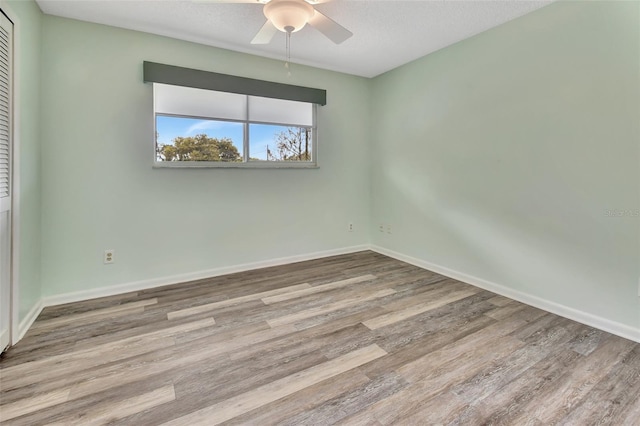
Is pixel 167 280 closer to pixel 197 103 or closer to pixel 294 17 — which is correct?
pixel 197 103

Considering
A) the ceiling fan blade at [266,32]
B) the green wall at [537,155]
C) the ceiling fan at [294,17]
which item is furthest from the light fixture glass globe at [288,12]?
the green wall at [537,155]

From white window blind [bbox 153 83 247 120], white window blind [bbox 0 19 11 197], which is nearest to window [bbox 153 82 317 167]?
white window blind [bbox 153 83 247 120]

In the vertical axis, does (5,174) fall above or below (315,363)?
above

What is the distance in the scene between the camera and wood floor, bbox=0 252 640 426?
4.84 ft

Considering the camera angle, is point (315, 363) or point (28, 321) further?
point (28, 321)

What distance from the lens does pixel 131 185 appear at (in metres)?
2.93

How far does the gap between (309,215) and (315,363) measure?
229 cm

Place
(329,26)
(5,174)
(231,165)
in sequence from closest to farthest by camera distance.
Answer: (5,174), (329,26), (231,165)

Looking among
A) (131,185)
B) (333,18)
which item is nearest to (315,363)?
(131,185)

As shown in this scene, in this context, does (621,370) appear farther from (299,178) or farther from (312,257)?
(299,178)

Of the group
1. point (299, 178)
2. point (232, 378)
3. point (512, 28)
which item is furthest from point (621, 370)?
point (299, 178)

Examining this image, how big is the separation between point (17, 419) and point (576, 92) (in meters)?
3.90

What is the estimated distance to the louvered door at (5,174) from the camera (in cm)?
188

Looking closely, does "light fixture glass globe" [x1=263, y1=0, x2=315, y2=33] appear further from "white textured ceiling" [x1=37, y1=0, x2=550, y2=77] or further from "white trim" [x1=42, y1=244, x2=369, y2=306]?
"white trim" [x1=42, y1=244, x2=369, y2=306]
